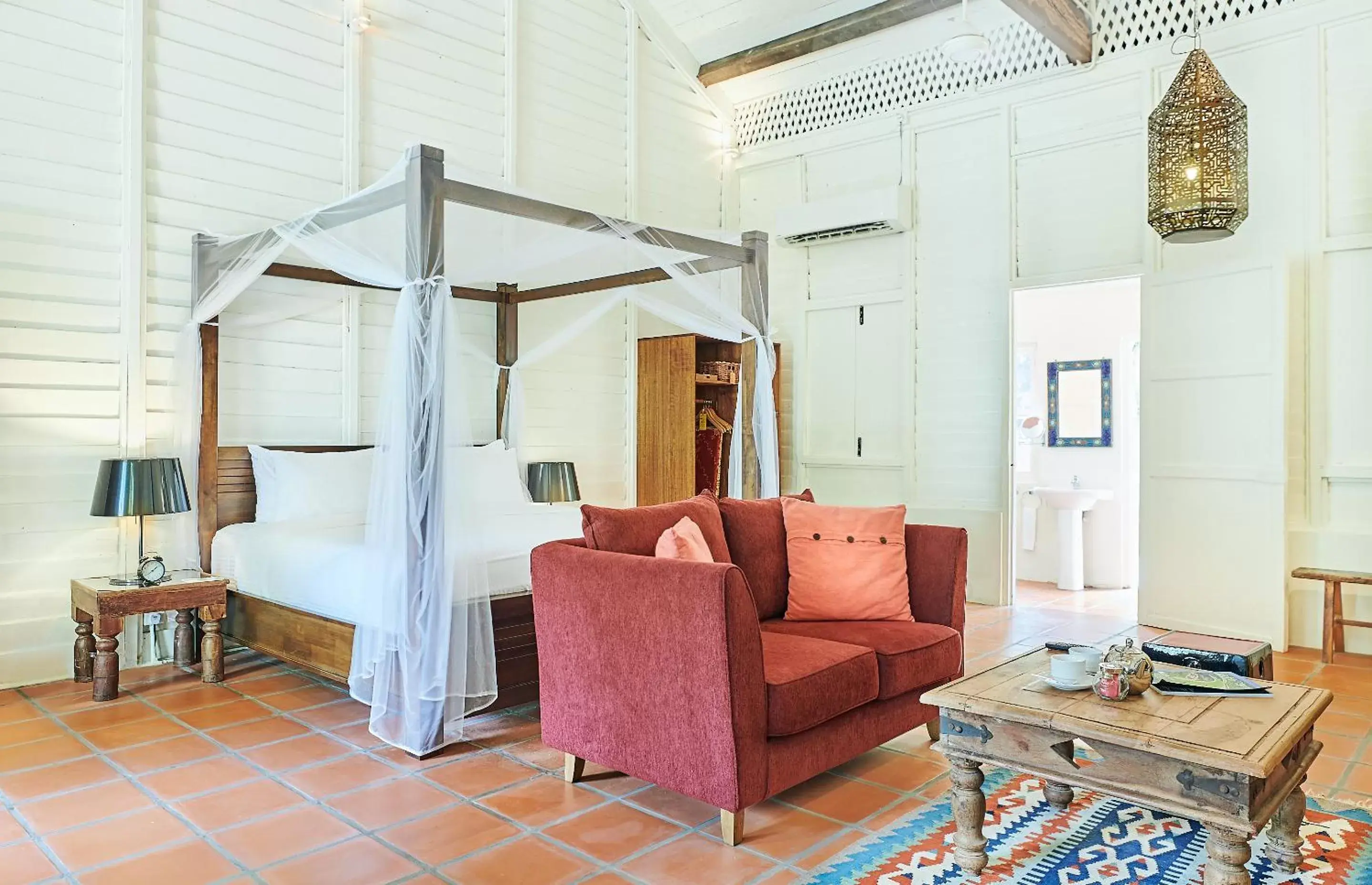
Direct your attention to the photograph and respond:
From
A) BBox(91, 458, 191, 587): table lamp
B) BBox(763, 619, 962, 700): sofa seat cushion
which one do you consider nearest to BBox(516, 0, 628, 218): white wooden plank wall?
BBox(91, 458, 191, 587): table lamp

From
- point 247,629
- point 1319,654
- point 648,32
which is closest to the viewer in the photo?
point 247,629

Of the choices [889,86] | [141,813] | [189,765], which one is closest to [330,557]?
[189,765]

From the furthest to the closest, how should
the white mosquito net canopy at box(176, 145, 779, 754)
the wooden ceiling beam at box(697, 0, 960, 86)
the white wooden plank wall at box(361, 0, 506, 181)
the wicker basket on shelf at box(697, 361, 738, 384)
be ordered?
the wicker basket on shelf at box(697, 361, 738, 384) < the wooden ceiling beam at box(697, 0, 960, 86) < the white wooden plank wall at box(361, 0, 506, 181) < the white mosquito net canopy at box(176, 145, 779, 754)

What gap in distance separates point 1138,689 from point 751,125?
20.4 feet

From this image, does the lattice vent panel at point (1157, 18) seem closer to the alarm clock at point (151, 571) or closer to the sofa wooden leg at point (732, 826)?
the sofa wooden leg at point (732, 826)

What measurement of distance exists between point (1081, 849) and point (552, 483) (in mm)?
4147

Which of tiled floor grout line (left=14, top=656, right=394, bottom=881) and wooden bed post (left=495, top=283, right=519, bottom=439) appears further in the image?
wooden bed post (left=495, top=283, right=519, bottom=439)

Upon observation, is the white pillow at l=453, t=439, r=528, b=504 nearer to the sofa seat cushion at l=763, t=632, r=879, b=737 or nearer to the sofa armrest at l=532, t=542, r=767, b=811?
the sofa armrest at l=532, t=542, r=767, b=811

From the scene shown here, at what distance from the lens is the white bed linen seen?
379 cm

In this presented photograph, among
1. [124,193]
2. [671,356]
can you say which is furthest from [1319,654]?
[124,193]

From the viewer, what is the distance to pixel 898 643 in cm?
326

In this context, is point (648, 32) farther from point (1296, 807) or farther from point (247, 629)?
point (1296, 807)

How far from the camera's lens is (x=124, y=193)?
4.57 metres

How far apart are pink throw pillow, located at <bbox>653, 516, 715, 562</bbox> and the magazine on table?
1370 millimetres
